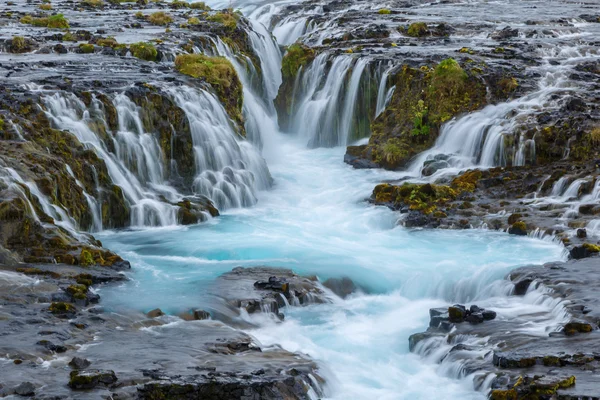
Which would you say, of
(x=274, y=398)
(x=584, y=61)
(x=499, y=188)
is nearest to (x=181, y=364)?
(x=274, y=398)

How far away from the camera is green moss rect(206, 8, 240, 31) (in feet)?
118

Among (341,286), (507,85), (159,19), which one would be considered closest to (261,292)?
(341,286)

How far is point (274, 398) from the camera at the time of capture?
35.9ft

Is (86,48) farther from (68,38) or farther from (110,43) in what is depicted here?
(68,38)

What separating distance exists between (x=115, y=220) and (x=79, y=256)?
150 inches

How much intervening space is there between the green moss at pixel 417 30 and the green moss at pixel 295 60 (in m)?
5.10

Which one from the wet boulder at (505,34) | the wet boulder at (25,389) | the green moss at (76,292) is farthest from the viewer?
the wet boulder at (505,34)

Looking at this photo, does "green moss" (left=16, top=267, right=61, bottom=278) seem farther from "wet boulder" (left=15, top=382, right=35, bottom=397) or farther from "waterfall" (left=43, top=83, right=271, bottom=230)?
"wet boulder" (left=15, top=382, right=35, bottom=397)

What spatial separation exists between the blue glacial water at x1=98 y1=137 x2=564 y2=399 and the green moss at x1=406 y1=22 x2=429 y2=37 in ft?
42.3

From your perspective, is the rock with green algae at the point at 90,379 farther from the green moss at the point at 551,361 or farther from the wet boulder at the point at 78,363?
the green moss at the point at 551,361

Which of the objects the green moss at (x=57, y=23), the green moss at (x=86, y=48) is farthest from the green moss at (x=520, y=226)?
the green moss at (x=57, y=23)

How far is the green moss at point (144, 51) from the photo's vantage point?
29.1 m

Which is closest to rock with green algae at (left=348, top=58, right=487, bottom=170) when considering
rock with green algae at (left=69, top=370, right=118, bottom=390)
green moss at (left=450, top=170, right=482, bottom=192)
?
green moss at (left=450, top=170, right=482, bottom=192)

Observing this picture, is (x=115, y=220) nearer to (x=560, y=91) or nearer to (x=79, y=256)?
(x=79, y=256)
